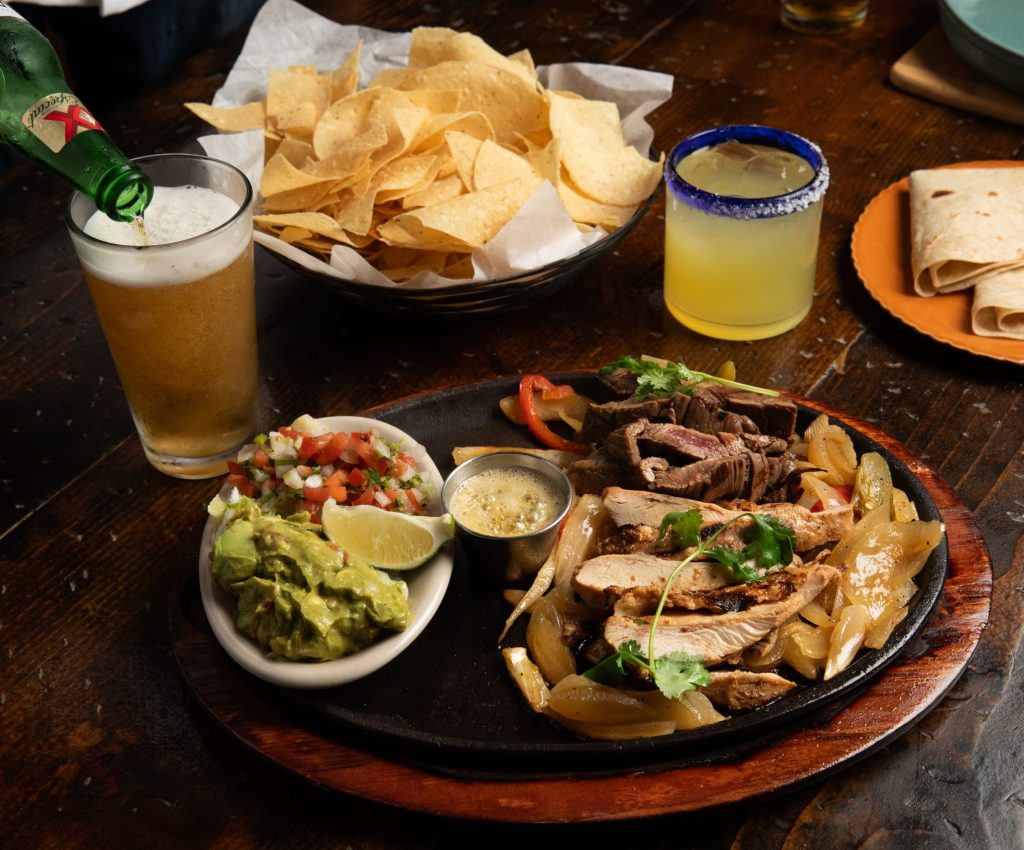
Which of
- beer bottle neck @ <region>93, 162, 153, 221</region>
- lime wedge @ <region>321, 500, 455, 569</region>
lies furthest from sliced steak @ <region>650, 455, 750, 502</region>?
beer bottle neck @ <region>93, 162, 153, 221</region>

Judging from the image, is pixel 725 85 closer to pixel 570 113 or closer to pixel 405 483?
pixel 570 113

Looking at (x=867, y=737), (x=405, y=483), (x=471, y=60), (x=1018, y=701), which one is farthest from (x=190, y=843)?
(x=471, y=60)

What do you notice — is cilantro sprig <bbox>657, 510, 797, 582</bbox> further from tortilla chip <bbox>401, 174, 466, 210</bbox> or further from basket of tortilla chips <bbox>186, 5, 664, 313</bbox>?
tortilla chip <bbox>401, 174, 466, 210</bbox>

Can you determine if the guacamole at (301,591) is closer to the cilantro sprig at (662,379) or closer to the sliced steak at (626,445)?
the sliced steak at (626,445)

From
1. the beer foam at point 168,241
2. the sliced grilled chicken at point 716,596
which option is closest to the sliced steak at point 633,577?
the sliced grilled chicken at point 716,596

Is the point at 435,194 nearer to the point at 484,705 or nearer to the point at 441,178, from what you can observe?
the point at 441,178

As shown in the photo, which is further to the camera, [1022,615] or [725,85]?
[725,85]

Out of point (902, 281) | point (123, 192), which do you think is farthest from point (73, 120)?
point (902, 281)
